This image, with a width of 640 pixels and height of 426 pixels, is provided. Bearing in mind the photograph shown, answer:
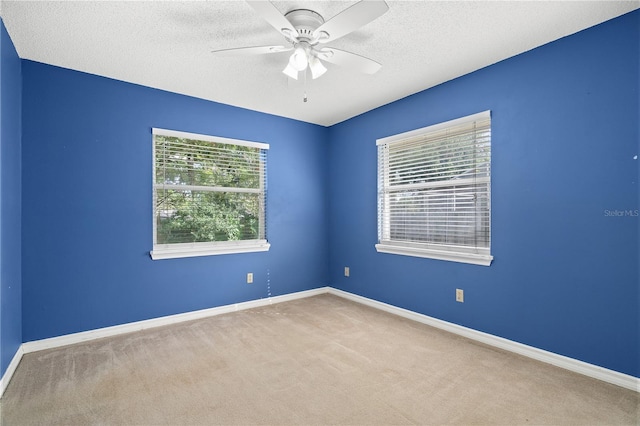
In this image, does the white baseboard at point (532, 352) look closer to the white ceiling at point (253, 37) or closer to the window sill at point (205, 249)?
the window sill at point (205, 249)

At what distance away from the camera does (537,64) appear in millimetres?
2535

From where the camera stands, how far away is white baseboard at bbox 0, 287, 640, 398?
2.18 m

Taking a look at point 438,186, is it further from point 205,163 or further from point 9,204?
point 9,204

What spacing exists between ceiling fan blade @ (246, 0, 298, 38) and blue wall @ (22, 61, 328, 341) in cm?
203

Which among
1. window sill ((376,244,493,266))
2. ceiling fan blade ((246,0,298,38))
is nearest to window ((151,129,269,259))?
window sill ((376,244,493,266))

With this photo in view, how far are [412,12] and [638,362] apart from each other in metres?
2.68

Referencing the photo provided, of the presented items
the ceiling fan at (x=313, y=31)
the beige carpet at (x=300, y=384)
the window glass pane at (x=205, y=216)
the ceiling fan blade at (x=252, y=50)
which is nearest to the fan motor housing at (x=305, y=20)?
the ceiling fan at (x=313, y=31)

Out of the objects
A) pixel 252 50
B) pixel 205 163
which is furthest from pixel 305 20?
pixel 205 163

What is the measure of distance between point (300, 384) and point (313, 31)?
7.64 feet

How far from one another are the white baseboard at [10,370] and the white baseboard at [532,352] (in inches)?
130

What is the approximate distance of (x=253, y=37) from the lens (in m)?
2.39

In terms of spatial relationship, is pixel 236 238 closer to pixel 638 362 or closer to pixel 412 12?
pixel 412 12

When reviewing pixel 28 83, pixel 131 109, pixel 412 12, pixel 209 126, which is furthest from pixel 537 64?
→ pixel 28 83

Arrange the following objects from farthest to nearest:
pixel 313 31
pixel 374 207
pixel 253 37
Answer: pixel 374 207 → pixel 253 37 → pixel 313 31
